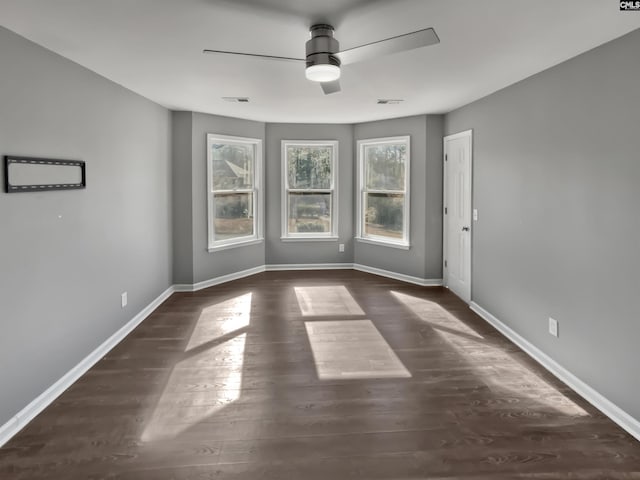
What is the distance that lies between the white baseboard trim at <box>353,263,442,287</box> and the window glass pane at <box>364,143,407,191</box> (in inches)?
49.4

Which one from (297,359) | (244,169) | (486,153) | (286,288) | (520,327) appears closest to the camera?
(297,359)

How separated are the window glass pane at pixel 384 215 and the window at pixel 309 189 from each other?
54 centimetres

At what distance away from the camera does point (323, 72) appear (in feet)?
8.36

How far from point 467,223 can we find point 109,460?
4.28 metres

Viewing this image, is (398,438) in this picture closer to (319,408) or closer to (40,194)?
(319,408)

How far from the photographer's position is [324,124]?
6965 mm

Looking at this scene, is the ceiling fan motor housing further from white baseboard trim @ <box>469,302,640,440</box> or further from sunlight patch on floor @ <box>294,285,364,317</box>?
sunlight patch on floor @ <box>294,285,364,317</box>

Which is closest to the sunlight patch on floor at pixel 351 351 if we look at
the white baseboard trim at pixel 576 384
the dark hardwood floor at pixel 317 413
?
the dark hardwood floor at pixel 317 413

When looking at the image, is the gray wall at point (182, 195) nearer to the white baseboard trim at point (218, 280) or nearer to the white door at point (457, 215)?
the white baseboard trim at point (218, 280)

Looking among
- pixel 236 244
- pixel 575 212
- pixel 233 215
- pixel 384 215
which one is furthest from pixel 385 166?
pixel 575 212

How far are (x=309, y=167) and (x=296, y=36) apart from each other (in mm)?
4376

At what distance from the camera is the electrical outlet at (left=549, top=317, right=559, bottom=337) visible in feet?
11.1

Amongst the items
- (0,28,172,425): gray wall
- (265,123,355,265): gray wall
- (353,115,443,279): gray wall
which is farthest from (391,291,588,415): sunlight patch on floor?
(0,28,172,425): gray wall

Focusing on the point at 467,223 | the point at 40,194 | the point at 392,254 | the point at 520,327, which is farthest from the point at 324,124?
the point at 40,194
